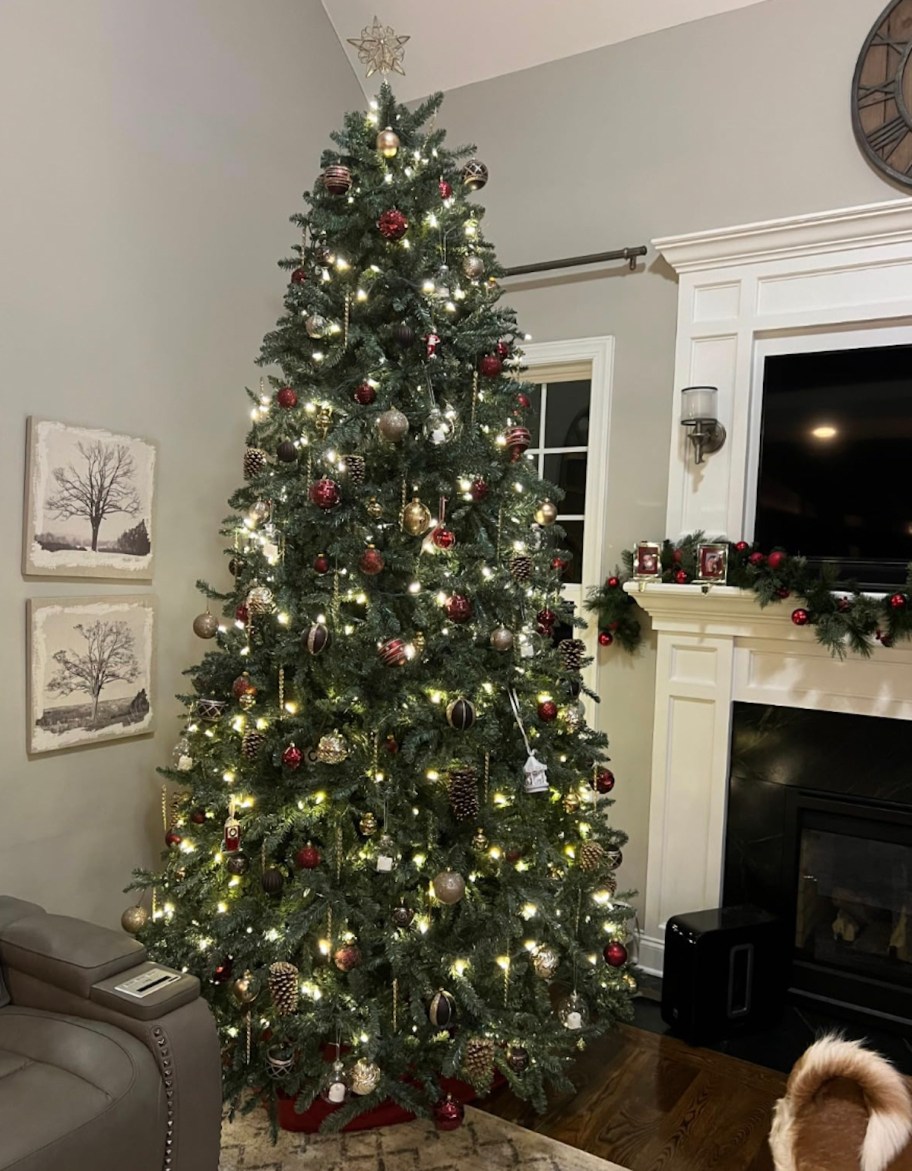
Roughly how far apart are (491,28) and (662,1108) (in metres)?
3.99

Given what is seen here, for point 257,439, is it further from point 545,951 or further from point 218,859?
point 545,951

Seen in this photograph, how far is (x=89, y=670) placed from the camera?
2652 mm

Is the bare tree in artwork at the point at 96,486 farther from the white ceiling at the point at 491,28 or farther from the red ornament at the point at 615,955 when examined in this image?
the white ceiling at the point at 491,28

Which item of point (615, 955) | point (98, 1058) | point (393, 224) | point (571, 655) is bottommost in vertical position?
point (615, 955)

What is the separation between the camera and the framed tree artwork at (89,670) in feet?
8.19

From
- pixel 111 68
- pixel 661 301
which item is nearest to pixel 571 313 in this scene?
pixel 661 301

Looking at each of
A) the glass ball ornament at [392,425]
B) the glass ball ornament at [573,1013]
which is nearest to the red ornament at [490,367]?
the glass ball ornament at [392,425]

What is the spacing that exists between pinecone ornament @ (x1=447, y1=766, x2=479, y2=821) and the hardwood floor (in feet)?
3.04

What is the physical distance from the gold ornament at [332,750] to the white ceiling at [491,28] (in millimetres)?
2977

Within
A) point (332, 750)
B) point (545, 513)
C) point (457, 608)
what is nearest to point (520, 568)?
point (457, 608)

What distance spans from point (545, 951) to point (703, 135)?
293 cm

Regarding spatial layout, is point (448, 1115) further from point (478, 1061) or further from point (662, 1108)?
point (662, 1108)

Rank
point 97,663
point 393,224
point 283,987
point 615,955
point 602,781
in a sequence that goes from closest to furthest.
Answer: point 283,987 < point 393,224 < point 615,955 < point 602,781 < point 97,663

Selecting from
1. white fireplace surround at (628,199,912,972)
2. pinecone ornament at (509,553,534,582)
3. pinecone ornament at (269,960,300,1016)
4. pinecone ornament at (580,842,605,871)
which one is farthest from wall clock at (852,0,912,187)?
pinecone ornament at (269,960,300,1016)
